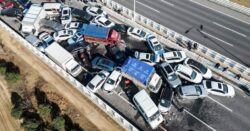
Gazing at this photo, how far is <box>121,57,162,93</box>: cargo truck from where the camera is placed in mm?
41938

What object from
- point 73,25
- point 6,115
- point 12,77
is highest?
point 73,25

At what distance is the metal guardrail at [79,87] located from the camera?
3922 centimetres

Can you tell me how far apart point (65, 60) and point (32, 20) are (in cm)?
1237

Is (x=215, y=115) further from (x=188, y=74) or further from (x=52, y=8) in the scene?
(x=52, y=8)

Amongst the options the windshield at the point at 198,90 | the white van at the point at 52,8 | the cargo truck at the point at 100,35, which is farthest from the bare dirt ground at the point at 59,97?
the windshield at the point at 198,90

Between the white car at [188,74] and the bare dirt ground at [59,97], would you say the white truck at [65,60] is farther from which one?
the white car at [188,74]

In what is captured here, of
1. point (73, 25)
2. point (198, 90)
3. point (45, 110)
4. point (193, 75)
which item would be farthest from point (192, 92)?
point (73, 25)

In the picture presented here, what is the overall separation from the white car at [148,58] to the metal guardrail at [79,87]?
9823mm

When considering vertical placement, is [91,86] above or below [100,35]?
below

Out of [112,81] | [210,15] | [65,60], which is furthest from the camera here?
[210,15]

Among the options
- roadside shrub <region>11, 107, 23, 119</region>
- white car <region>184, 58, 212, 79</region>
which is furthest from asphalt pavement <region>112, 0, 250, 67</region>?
roadside shrub <region>11, 107, 23, 119</region>

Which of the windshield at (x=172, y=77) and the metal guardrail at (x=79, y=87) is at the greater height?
the windshield at (x=172, y=77)

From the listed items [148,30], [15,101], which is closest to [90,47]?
[148,30]

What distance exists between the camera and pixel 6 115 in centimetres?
4241
